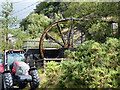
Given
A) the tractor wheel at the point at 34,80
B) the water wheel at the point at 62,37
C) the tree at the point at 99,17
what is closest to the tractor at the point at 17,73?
the tractor wheel at the point at 34,80

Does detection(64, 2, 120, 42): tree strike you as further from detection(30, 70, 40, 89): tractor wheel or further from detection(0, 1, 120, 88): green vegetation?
detection(30, 70, 40, 89): tractor wheel

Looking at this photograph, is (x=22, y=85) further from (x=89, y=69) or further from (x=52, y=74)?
(x=89, y=69)

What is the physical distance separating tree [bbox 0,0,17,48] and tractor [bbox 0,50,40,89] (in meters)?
0.77

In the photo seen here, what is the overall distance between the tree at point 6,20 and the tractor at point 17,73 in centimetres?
77

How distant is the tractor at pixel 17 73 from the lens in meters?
4.27

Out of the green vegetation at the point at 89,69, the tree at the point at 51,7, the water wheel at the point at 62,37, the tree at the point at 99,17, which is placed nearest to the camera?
the green vegetation at the point at 89,69

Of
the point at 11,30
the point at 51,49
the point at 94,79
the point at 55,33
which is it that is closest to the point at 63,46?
the point at 51,49

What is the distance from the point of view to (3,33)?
211 inches

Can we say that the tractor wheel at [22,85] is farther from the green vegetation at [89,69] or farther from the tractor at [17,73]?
the green vegetation at [89,69]

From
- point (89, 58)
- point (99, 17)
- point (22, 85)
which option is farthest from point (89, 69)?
point (99, 17)

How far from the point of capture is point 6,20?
5.47 m

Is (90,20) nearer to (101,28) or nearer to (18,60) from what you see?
(101,28)

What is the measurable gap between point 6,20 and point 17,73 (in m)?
1.91

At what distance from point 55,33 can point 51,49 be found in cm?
140
